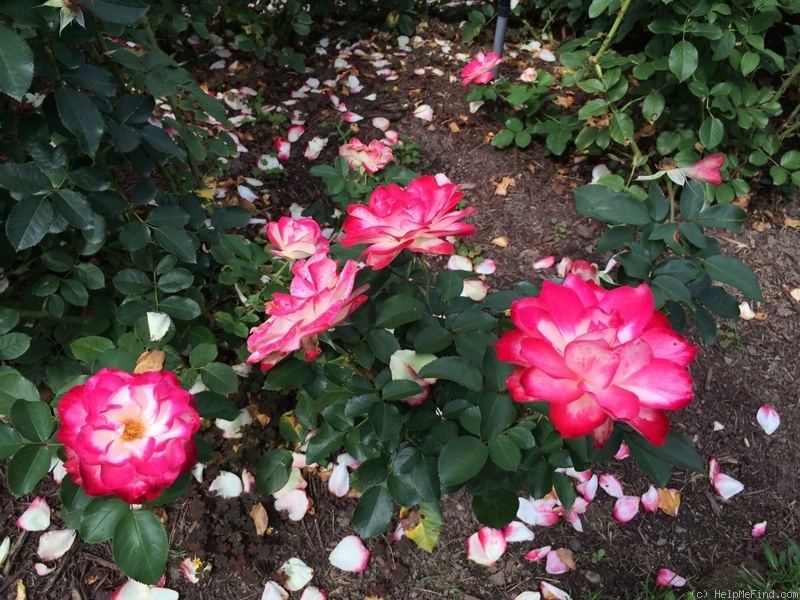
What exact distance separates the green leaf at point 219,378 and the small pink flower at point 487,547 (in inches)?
29.4

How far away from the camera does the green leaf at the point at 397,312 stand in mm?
823

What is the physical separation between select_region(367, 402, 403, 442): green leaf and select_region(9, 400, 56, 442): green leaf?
45 cm

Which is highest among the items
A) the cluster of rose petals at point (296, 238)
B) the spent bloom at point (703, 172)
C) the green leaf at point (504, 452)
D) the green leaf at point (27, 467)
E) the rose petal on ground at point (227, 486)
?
the spent bloom at point (703, 172)

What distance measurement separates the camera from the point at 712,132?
73.2 inches

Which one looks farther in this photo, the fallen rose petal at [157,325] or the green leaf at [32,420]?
the fallen rose petal at [157,325]

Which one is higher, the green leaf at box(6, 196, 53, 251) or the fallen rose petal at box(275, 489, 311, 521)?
the green leaf at box(6, 196, 53, 251)

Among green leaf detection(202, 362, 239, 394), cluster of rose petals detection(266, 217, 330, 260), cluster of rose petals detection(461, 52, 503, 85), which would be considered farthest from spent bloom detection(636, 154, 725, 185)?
cluster of rose petals detection(461, 52, 503, 85)

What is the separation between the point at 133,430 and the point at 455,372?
42 centimetres

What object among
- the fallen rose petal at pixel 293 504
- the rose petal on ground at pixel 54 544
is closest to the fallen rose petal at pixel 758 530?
the fallen rose petal at pixel 293 504

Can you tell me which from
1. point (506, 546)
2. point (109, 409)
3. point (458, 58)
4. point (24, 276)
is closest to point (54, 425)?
point (109, 409)

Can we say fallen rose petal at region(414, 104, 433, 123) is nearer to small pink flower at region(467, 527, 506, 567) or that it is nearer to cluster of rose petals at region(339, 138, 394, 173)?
cluster of rose petals at region(339, 138, 394, 173)

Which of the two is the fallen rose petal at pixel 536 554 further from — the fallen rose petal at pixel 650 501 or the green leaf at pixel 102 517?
the green leaf at pixel 102 517

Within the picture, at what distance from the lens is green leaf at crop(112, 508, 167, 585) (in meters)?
0.73

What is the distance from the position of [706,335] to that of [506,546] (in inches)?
29.2
